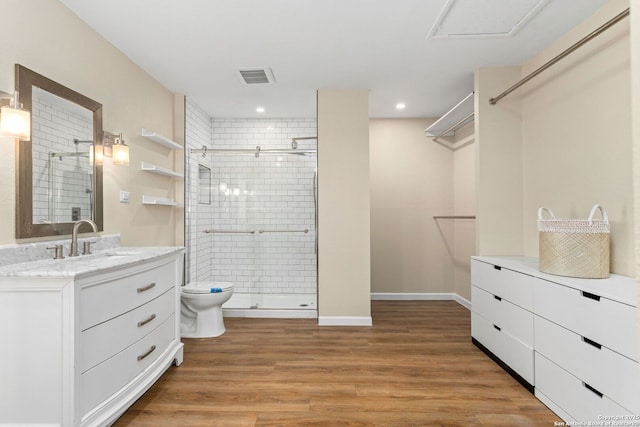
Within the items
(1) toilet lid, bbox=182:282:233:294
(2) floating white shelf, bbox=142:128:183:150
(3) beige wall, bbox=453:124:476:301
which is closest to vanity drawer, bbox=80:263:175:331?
(1) toilet lid, bbox=182:282:233:294

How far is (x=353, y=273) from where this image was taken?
363 centimetres

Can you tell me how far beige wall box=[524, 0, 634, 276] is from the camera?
2.09 m

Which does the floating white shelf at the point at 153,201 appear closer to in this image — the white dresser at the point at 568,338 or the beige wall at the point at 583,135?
the white dresser at the point at 568,338

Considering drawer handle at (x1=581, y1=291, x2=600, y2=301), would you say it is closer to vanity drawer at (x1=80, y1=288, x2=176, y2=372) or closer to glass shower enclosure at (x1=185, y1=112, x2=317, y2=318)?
vanity drawer at (x1=80, y1=288, x2=176, y2=372)

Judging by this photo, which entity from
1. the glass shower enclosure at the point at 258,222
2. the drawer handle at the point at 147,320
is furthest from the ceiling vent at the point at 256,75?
the drawer handle at the point at 147,320

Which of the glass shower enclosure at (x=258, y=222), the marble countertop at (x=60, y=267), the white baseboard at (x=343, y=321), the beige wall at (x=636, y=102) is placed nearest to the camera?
the beige wall at (x=636, y=102)

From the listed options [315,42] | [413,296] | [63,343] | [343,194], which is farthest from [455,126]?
[63,343]

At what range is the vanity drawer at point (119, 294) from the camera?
1640mm

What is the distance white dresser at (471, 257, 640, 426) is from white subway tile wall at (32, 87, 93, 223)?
3.07 metres

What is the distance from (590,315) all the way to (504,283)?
2.52 ft

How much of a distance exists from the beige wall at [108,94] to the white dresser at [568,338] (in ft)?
10.0

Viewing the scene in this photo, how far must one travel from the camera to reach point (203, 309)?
3.29 m

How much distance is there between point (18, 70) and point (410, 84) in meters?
3.09

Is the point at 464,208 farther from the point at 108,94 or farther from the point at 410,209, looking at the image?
the point at 108,94
